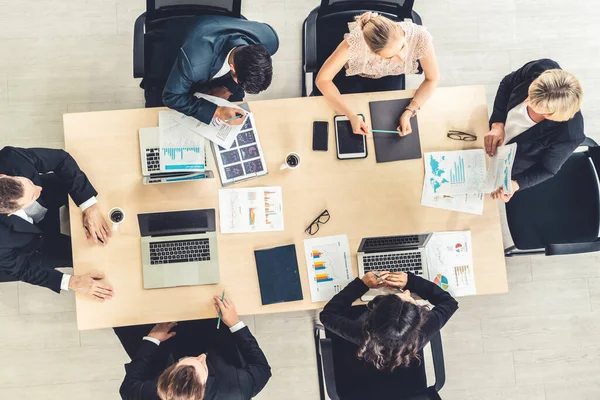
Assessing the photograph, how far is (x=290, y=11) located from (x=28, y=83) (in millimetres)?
1756

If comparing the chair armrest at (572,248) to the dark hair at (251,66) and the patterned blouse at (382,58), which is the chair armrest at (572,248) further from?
the dark hair at (251,66)

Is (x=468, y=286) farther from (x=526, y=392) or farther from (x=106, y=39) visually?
(x=106, y=39)

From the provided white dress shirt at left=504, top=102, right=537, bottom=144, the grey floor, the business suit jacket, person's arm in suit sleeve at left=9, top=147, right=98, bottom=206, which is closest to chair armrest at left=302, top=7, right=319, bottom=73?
the business suit jacket

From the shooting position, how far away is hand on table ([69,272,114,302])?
2.19 meters

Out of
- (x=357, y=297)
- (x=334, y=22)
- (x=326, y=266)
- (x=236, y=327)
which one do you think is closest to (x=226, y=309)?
(x=236, y=327)

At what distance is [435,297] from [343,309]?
44cm

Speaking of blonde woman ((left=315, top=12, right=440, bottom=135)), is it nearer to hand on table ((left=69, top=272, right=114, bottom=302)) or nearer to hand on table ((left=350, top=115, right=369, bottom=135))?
hand on table ((left=350, top=115, right=369, bottom=135))

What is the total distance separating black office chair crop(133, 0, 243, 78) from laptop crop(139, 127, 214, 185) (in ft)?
1.27

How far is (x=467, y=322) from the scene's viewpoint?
3.12m

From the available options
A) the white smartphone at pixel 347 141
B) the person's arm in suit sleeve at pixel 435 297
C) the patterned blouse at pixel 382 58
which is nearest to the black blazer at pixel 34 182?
the white smartphone at pixel 347 141

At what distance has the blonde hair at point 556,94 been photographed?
209 cm

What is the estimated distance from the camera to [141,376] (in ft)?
7.45

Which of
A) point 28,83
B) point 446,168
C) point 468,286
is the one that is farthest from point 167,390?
point 28,83

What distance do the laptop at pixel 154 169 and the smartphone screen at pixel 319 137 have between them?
52 centimetres
